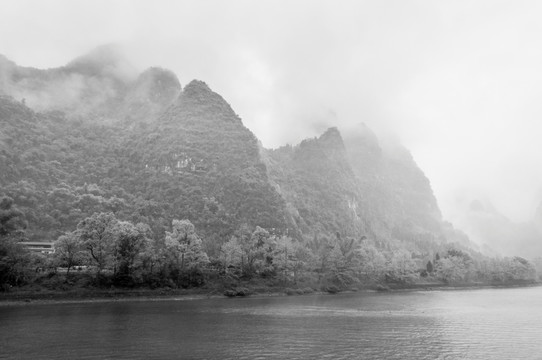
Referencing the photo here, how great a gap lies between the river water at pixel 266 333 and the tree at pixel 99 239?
18.7 m

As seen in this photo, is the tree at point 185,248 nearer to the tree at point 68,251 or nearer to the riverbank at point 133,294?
the riverbank at point 133,294

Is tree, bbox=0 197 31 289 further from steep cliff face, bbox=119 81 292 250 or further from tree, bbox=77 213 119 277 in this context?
steep cliff face, bbox=119 81 292 250

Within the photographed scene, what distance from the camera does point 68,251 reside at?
8219 centimetres

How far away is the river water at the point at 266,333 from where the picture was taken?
111 feet

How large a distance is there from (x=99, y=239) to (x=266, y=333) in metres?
51.8

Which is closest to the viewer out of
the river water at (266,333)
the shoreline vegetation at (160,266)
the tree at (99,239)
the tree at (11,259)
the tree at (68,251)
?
the river water at (266,333)

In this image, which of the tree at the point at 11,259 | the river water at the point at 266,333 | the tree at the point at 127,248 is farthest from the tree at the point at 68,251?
the river water at the point at 266,333

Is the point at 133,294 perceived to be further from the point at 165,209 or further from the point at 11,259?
the point at 165,209

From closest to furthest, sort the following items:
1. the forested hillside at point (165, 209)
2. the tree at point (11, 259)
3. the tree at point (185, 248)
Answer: the tree at point (11, 259), the forested hillside at point (165, 209), the tree at point (185, 248)

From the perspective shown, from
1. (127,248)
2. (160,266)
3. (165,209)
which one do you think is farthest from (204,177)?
(127,248)

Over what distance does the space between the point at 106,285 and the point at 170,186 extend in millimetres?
77810

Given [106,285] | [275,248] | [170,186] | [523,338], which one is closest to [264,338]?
[523,338]

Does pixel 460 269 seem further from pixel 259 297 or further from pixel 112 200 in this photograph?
pixel 112 200

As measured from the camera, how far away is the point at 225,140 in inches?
7692
